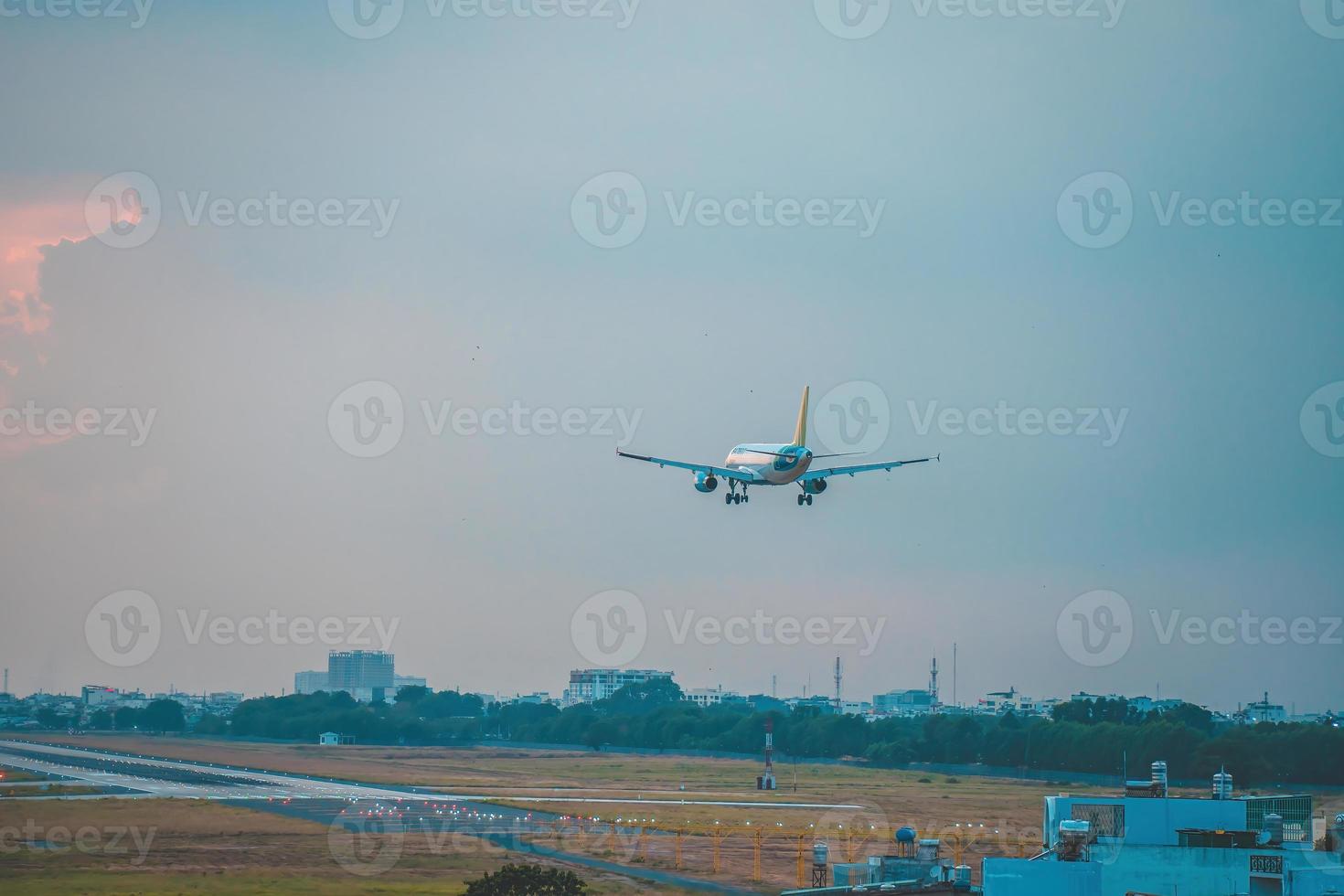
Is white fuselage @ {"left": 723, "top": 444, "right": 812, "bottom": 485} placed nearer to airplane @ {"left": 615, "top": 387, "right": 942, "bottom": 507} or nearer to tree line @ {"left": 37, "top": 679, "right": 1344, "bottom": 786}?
airplane @ {"left": 615, "top": 387, "right": 942, "bottom": 507}

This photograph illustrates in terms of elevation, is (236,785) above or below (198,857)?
above

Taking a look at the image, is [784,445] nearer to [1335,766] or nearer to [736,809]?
[736,809]

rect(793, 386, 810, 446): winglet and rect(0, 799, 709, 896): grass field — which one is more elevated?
rect(793, 386, 810, 446): winglet

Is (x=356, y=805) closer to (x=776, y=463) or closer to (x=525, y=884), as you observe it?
(x=776, y=463)

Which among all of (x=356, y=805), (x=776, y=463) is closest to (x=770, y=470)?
(x=776, y=463)

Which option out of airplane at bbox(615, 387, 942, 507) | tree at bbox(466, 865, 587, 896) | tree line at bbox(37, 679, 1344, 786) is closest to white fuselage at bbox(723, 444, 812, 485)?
airplane at bbox(615, 387, 942, 507)

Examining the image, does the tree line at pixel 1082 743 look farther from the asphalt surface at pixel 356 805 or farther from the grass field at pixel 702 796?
the asphalt surface at pixel 356 805
